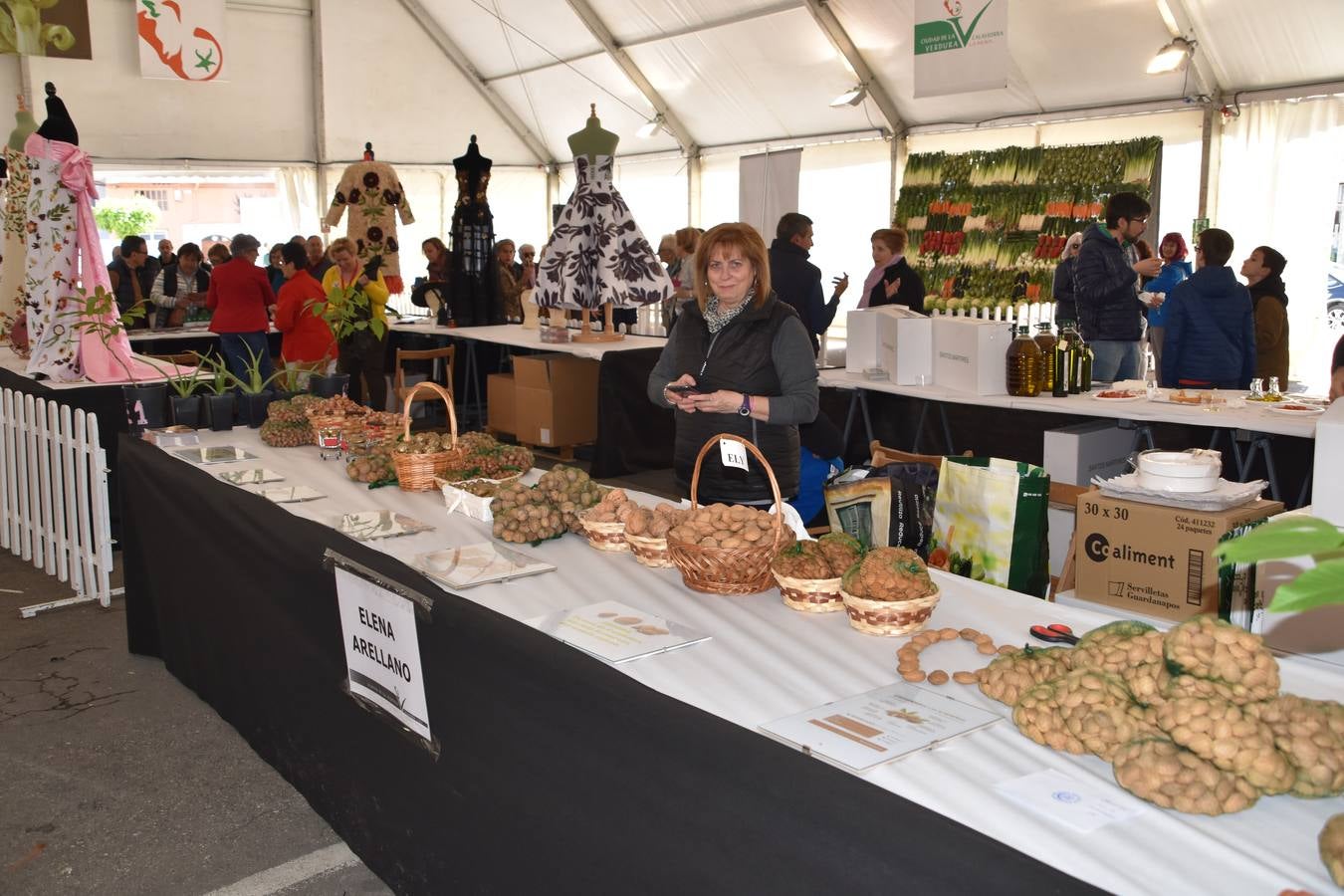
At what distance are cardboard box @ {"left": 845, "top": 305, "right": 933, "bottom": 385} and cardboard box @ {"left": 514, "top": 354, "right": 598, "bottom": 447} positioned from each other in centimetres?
209

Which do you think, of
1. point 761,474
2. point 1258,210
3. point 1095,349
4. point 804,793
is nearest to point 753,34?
point 1258,210

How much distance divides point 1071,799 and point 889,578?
55 cm

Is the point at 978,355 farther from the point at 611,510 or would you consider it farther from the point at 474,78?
the point at 474,78

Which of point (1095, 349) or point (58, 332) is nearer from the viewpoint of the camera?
point (58, 332)

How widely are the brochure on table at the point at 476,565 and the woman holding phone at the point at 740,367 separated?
2.82 feet

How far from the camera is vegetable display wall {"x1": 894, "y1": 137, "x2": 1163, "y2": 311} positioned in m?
8.99

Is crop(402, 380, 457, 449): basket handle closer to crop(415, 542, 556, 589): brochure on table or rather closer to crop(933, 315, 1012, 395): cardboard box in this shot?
crop(415, 542, 556, 589): brochure on table

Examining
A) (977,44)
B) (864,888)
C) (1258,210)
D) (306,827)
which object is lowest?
(306,827)

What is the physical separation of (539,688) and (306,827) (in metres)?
1.34

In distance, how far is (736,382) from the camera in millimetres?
3107

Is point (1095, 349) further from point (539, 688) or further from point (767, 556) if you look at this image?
point (539, 688)

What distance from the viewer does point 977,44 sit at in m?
7.66

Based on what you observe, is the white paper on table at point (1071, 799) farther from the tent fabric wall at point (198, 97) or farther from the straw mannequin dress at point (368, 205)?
the tent fabric wall at point (198, 97)

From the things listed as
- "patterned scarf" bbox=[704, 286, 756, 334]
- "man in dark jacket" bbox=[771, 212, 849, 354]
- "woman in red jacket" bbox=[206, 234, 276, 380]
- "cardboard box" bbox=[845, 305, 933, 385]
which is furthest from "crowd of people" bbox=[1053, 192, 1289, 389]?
"woman in red jacket" bbox=[206, 234, 276, 380]
